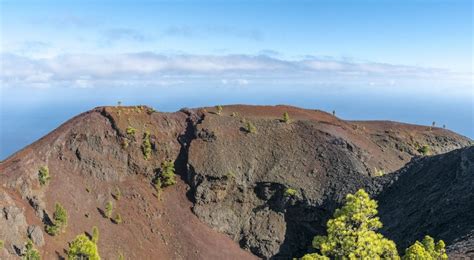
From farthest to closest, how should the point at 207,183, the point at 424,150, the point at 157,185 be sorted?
the point at 424,150, the point at 207,183, the point at 157,185

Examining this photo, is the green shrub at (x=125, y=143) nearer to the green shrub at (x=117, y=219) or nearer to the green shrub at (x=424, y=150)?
the green shrub at (x=117, y=219)

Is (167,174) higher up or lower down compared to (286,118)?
lower down

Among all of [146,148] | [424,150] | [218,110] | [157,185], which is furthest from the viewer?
[424,150]

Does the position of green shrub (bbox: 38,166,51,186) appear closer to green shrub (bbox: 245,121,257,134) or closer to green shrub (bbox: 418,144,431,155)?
green shrub (bbox: 245,121,257,134)

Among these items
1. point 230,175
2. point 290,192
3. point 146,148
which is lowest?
point 290,192

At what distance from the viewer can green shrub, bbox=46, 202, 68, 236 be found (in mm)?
37656

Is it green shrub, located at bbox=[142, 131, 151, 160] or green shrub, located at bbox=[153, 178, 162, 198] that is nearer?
green shrub, located at bbox=[153, 178, 162, 198]

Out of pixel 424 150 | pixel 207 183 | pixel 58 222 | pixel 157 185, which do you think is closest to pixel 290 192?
pixel 207 183

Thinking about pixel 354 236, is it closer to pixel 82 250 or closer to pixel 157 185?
pixel 82 250

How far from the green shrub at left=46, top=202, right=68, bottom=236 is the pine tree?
30.2 metres

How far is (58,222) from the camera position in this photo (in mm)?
37938

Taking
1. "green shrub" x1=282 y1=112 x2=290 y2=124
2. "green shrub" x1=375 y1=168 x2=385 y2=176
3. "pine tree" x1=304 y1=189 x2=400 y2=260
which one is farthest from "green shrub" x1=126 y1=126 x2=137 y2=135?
"pine tree" x1=304 y1=189 x2=400 y2=260

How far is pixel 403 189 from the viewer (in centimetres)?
4522

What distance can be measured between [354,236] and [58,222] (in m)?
31.5
